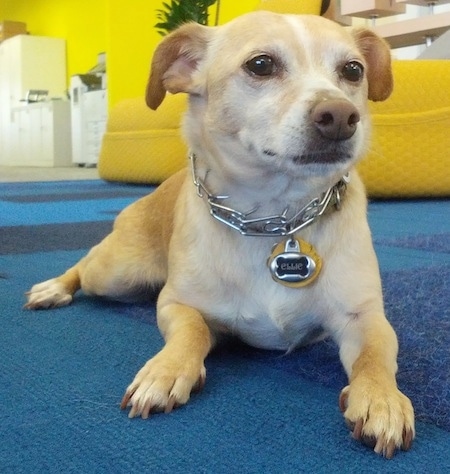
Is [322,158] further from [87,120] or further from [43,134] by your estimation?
[43,134]

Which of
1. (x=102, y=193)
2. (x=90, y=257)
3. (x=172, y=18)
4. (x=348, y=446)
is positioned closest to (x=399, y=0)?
(x=172, y=18)

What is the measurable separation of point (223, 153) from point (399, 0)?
4.59 m

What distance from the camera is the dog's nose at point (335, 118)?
989 millimetres

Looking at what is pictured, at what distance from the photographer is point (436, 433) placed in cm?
86

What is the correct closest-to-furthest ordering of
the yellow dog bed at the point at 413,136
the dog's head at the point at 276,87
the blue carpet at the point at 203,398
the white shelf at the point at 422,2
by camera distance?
the blue carpet at the point at 203,398 < the dog's head at the point at 276,87 < the yellow dog bed at the point at 413,136 < the white shelf at the point at 422,2

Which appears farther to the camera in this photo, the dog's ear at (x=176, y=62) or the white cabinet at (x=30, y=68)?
the white cabinet at (x=30, y=68)

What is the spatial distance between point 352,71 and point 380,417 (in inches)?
25.2

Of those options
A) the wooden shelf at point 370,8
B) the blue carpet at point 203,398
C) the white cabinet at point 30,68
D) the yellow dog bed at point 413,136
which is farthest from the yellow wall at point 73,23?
the blue carpet at point 203,398

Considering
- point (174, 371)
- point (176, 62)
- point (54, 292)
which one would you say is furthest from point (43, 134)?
point (174, 371)

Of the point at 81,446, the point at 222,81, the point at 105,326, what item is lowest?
the point at 105,326

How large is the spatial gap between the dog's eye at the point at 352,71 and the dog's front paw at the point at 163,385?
568 mm

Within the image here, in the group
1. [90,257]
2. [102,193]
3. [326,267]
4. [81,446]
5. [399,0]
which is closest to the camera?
[81,446]

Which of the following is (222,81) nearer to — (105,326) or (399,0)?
(105,326)

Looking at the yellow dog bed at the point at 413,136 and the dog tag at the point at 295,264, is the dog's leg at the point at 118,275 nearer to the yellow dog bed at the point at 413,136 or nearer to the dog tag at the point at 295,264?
the dog tag at the point at 295,264
